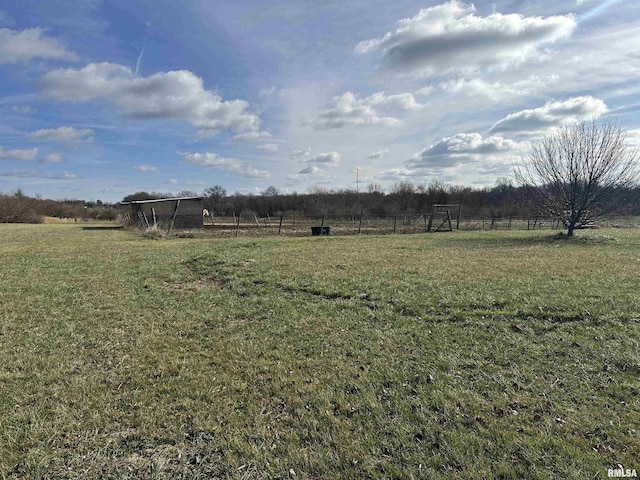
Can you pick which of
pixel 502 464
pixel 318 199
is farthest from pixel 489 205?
pixel 502 464

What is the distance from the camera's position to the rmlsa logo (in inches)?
81.4

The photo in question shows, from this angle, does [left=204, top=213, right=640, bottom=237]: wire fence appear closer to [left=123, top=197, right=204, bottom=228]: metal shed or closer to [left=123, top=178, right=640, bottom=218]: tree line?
[left=123, top=197, right=204, bottom=228]: metal shed

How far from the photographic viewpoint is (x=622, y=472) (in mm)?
2096

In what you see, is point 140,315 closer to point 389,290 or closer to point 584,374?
point 389,290

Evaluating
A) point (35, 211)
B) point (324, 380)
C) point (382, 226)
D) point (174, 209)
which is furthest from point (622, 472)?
point (35, 211)

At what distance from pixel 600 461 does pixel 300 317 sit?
360cm

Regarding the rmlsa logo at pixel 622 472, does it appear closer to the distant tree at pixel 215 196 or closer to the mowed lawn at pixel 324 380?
the mowed lawn at pixel 324 380

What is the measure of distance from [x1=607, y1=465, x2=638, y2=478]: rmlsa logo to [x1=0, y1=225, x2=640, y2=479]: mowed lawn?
A: 0.15 ft

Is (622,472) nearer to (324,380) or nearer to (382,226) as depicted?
(324,380)

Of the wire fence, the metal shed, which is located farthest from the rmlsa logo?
the metal shed

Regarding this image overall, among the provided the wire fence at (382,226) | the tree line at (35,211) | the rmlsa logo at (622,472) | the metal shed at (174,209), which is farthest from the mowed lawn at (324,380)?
the tree line at (35,211)

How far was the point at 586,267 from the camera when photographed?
340 inches

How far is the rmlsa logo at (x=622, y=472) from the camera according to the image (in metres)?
2.07

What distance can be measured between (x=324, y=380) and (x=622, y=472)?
7.11 feet
